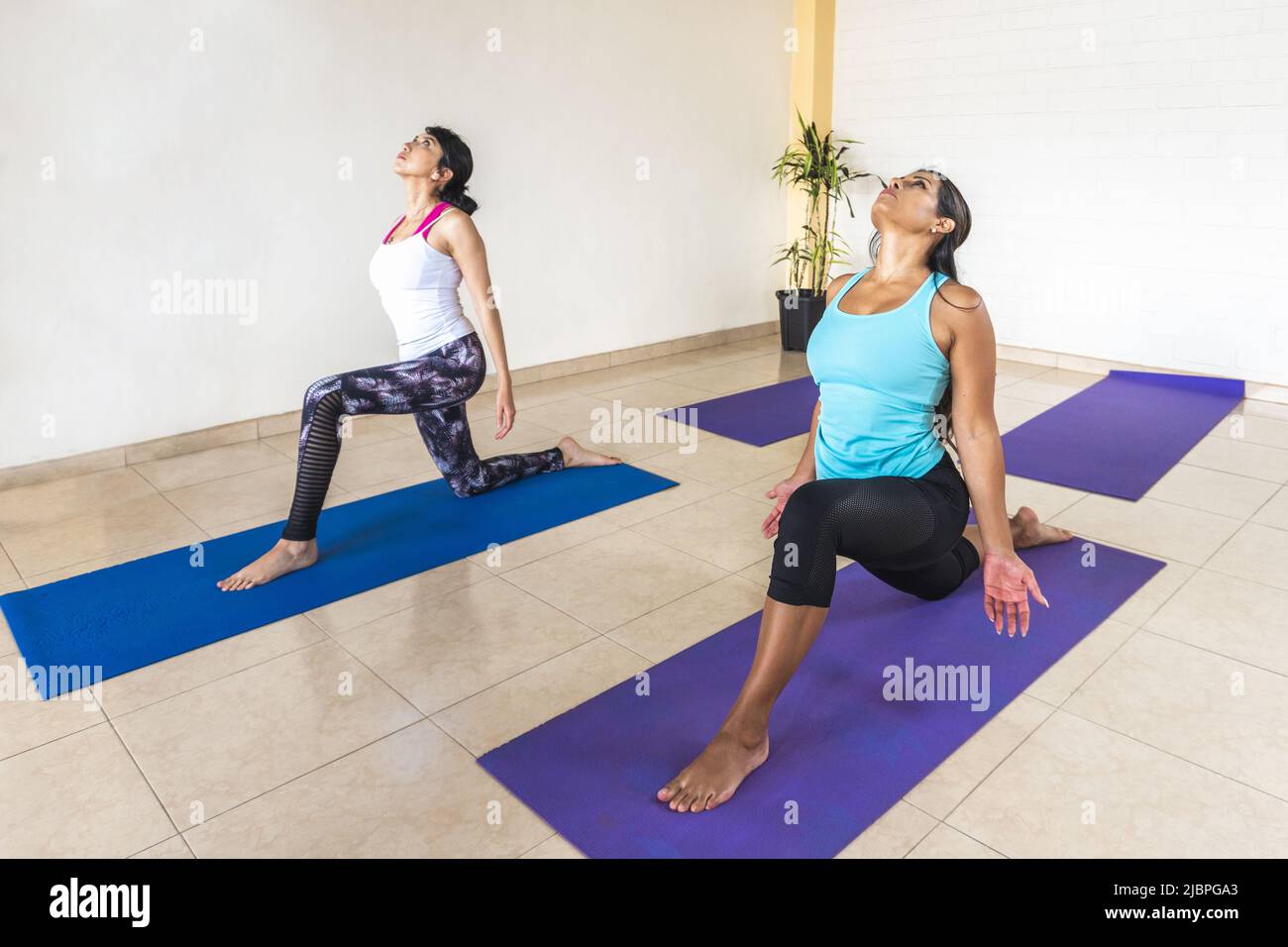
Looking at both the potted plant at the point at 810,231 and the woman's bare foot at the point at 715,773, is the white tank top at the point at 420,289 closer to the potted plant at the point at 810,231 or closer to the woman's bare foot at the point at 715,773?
the woman's bare foot at the point at 715,773

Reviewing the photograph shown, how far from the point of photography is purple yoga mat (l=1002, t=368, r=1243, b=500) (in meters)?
3.52

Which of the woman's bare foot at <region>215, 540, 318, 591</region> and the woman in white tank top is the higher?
the woman in white tank top

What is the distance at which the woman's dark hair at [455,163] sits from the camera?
2838 millimetres

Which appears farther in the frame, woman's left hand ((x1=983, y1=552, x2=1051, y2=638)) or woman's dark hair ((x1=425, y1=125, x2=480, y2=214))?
woman's dark hair ((x1=425, y1=125, x2=480, y2=214))

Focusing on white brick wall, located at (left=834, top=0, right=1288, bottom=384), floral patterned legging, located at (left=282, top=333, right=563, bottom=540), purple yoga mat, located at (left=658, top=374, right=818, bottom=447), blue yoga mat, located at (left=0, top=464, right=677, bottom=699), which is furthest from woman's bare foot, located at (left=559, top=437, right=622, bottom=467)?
white brick wall, located at (left=834, top=0, right=1288, bottom=384)

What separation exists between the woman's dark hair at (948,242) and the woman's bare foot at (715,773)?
2.31 ft

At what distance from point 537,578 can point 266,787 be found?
3.42 feet

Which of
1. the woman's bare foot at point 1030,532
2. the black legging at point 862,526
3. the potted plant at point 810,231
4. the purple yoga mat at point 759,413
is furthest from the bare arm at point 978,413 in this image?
the potted plant at point 810,231

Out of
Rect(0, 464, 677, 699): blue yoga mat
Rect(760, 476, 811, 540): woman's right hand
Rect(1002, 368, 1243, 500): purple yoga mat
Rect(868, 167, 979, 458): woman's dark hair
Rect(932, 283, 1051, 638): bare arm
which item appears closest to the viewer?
Rect(932, 283, 1051, 638): bare arm

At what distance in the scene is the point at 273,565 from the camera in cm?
272

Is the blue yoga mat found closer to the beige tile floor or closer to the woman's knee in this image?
the beige tile floor

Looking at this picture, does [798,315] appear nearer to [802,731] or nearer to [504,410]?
[504,410]

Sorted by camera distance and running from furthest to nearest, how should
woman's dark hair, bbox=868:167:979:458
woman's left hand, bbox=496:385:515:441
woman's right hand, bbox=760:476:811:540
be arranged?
woman's left hand, bbox=496:385:515:441, woman's right hand, bbox=760:476:811:540, woman's dark hair, bbox=868:167:979:458

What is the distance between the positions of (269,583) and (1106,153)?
180 inches
